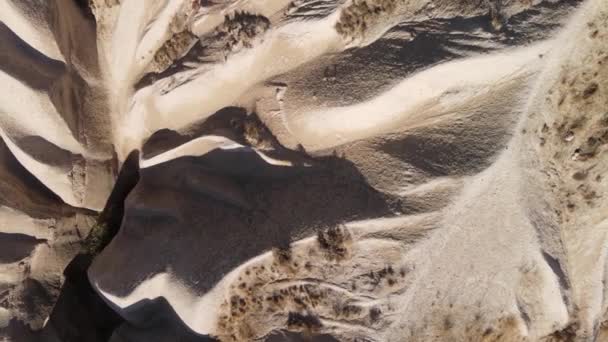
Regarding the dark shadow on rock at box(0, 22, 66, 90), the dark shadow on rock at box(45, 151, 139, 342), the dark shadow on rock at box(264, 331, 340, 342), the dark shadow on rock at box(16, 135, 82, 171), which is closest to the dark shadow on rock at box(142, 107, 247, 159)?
the dark shadow on rock at box(45, 151, 139, 342)

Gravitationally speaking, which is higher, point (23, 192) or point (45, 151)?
point (45, 151)

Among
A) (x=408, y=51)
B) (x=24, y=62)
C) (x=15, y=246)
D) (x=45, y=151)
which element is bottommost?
(x=15, y=246)

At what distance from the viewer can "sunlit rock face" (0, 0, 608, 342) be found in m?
5.94

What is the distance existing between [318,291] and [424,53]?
376 cm

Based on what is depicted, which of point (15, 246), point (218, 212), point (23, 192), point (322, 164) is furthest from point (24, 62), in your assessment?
point (322, 164)

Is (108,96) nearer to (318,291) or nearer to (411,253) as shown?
(318,291)

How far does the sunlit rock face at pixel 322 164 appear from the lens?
5.94 meters

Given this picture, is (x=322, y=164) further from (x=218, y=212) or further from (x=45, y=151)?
(x=45, y=151)

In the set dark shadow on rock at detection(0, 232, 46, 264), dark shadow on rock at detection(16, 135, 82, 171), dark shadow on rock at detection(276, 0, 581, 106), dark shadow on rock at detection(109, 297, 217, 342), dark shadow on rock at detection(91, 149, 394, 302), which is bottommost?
dark shadow on rock at detection(109, 297, 217, 342)

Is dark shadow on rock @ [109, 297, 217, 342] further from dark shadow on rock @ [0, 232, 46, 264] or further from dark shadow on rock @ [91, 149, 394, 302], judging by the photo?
dark shadow on rock @ [0, 232, 46, 264]

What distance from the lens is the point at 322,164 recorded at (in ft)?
21.6

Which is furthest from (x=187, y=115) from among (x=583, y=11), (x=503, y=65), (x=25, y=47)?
(x=583, y=11)

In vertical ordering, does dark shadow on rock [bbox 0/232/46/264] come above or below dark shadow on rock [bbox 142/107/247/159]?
below

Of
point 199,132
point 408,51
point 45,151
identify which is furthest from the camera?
point 45,151
